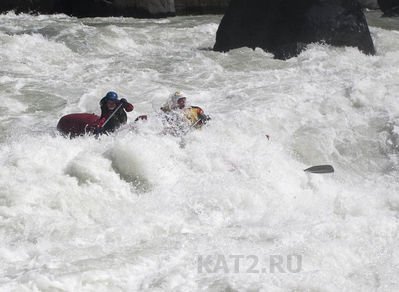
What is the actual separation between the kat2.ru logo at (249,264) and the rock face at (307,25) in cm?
797

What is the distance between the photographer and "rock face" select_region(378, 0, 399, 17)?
18.7 m

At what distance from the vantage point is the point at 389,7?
64.7ft

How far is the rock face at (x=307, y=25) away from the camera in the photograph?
38.8 ft

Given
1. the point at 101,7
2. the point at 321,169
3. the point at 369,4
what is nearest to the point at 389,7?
the point at 369,4

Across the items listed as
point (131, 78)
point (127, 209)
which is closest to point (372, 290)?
point (127, 209)

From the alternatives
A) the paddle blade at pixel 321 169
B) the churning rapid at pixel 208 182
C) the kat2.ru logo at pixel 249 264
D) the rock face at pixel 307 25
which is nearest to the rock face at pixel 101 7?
the rock face at pixel 307 25

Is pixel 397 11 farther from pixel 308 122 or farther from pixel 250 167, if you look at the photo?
pixel 250 167

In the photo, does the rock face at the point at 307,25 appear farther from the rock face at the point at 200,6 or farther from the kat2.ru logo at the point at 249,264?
the kat2.ru logo at the point at 249,264

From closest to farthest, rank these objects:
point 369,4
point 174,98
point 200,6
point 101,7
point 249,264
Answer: point 249,264 → point 174,98 → point 101,7 → point 200,6 → point 369,4

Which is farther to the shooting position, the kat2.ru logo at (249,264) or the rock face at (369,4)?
the rock face at (369,4)

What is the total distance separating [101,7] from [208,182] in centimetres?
1372

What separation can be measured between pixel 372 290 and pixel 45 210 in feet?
8.42

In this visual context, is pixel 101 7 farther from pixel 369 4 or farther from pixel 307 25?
pixel 369 4

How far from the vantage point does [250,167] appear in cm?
627
